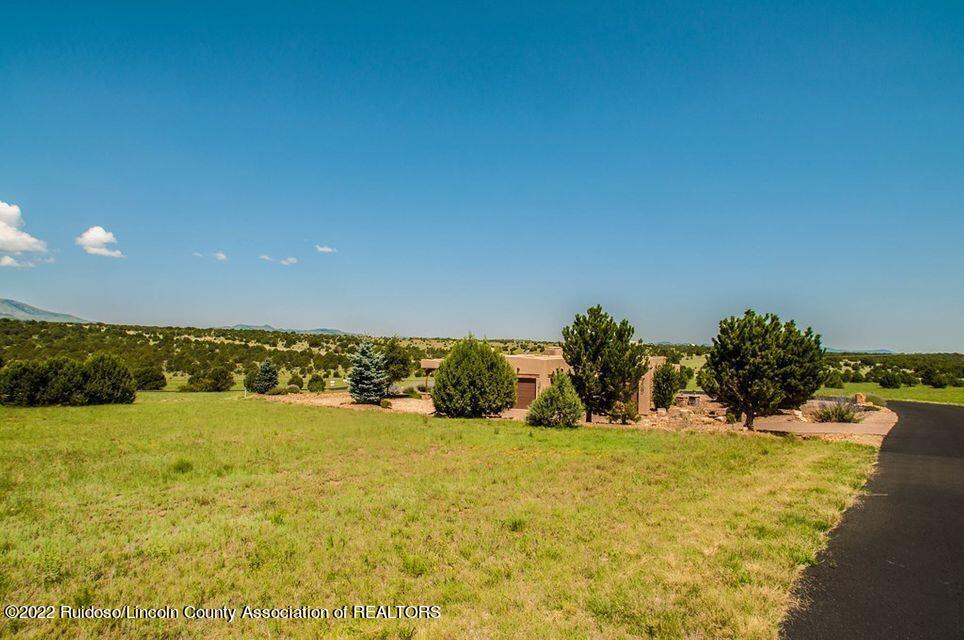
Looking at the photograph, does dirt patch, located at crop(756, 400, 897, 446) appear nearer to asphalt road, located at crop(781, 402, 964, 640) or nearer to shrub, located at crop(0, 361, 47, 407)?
asphalt road, located at crop(781, 402, 964, 640)

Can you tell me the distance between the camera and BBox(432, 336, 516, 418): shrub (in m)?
26.6

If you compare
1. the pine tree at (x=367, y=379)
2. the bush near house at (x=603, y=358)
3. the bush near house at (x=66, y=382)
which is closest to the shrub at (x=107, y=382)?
the bush near house at (x=66, y=382)

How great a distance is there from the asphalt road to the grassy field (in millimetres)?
353

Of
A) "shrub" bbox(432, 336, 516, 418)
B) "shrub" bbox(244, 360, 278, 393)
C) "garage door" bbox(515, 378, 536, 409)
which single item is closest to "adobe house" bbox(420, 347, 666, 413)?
"garage door" bbox(515, 378, 536, 409)

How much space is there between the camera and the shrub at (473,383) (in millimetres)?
26594

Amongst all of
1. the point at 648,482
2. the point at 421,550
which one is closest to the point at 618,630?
the point at 421,550

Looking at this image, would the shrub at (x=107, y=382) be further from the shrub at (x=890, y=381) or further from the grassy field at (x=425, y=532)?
the shrub at (x=890, y=381)

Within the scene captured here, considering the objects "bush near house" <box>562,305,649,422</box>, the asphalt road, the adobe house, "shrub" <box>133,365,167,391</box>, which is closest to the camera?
the asphalt road

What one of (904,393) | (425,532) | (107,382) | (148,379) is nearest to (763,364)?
(425,532)

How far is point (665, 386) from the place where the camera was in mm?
34000

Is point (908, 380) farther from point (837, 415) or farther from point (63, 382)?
point (63, 382)

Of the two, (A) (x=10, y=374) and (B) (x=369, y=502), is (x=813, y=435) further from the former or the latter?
(A) (x=10, y=374)

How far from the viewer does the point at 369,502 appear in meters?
9.98

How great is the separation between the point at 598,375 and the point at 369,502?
1731cm
